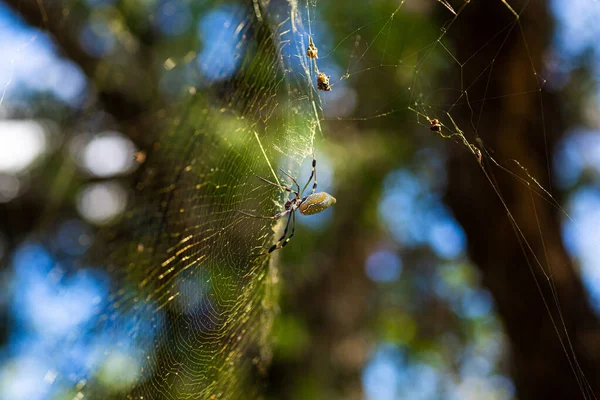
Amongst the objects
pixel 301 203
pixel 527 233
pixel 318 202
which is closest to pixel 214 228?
pixel 301 203

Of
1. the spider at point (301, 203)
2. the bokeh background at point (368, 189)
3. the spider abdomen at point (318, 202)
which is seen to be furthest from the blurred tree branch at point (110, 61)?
the spider abdomen at point (318, 202)

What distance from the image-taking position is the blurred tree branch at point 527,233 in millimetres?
2061

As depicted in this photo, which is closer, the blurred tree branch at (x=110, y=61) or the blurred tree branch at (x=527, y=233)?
the blurred tree branch at (x=527, y=233)

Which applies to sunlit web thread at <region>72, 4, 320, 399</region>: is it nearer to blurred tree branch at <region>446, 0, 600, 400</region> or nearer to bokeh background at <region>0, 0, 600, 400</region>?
bokeh background at <region>0, 0, 600, 400</region>

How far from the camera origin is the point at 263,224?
6.46ft

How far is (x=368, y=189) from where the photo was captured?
423cm

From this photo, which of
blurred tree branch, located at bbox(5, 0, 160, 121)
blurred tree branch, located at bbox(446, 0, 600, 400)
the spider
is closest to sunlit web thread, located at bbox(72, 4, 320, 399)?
the spider

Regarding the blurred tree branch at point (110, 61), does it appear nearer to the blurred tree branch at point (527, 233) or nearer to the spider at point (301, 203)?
the spider at point (301, 203)

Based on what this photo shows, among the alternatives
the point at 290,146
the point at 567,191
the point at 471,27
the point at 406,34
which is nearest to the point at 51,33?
the point at 290,146

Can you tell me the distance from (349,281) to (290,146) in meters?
2.69

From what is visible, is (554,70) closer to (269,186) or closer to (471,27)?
(471,27)

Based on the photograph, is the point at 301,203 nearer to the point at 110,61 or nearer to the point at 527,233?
the point at 527,233

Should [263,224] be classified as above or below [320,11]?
below

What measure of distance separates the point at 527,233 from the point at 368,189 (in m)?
2.13
